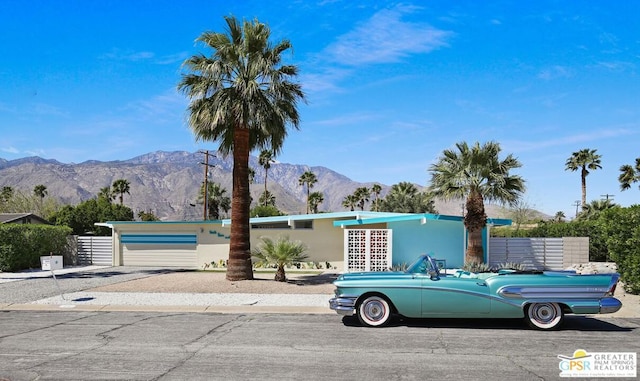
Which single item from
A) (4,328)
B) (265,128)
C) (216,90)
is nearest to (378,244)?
(265,128)

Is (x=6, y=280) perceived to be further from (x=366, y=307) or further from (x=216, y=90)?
(x=366, y=307)

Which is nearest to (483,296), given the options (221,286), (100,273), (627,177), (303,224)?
(221,286)

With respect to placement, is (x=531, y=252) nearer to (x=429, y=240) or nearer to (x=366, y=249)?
(x=429, y=240)

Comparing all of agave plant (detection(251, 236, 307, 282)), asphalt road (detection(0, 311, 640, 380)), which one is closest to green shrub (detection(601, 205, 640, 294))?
asphalt road (detection(0, 311, 640, 380))

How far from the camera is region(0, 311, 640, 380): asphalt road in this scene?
7.07 m

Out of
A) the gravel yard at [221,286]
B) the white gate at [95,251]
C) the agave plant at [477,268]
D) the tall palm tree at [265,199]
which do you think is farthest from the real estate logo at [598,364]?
the tall palm tree at [265,199]

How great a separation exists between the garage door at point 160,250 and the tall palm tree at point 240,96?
27.7 ft

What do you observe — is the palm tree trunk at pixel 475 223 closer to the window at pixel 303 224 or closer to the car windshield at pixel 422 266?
the window at pixel 303 224

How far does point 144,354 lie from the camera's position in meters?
8.16

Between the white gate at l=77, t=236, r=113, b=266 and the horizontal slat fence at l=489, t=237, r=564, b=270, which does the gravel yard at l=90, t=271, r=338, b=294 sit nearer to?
the white gate at l=77, t=236, r=113, b=266

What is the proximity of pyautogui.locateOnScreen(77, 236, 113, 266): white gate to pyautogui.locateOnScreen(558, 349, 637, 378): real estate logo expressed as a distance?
2381 centimetres

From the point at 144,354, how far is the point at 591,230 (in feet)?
80.7

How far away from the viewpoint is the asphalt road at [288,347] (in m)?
7.07

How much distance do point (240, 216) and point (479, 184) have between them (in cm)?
1021
